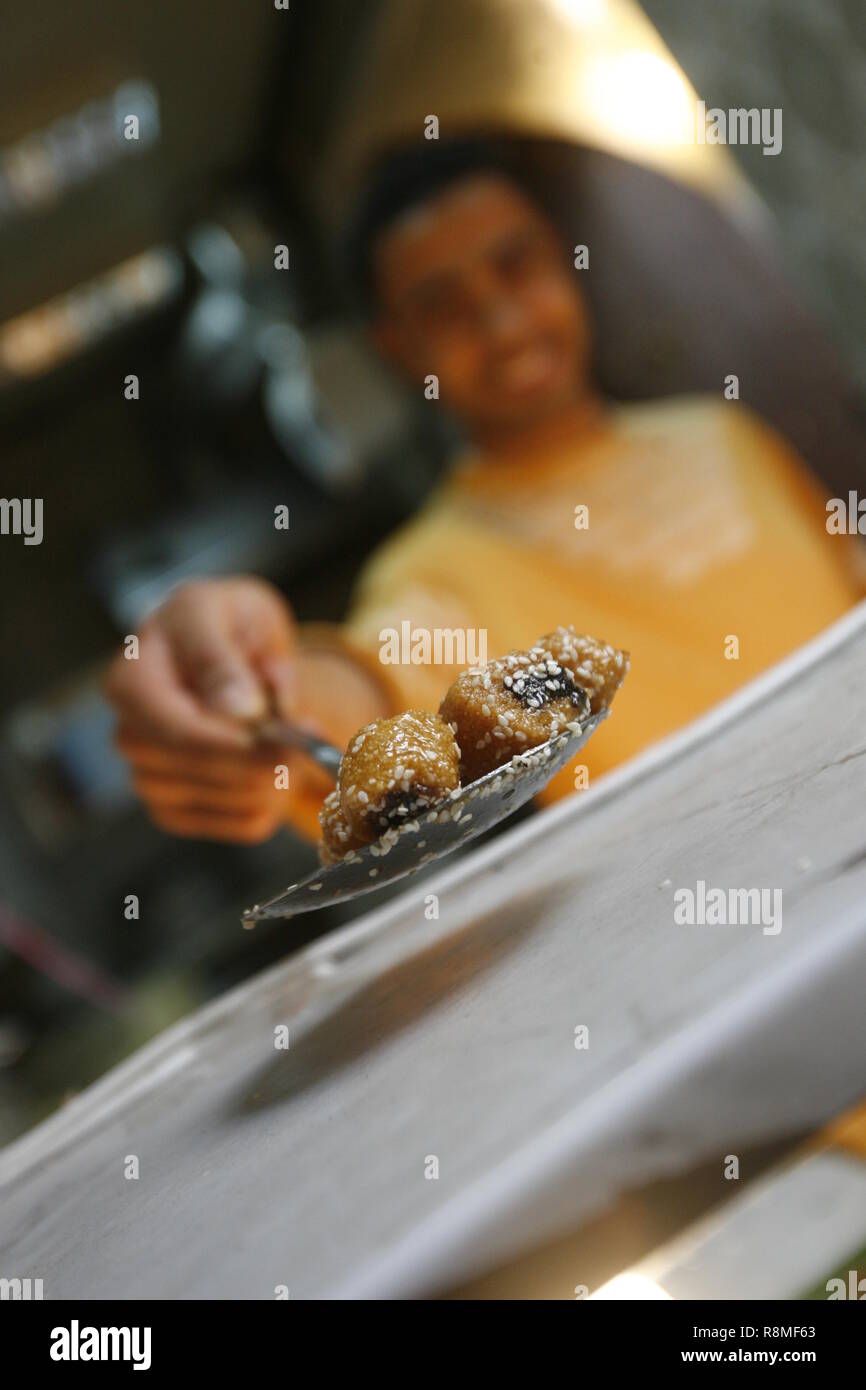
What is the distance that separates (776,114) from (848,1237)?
4.57 feet

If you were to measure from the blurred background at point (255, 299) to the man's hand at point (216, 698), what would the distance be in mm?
116

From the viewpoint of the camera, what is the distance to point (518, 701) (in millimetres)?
384

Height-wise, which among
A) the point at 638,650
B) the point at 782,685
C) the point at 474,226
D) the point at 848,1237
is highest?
the point at 474,226

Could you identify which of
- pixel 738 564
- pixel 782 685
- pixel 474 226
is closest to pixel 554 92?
pixel 474 226

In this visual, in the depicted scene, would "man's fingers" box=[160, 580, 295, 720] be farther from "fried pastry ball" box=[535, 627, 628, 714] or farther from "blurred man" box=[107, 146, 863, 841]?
"fried pastry ball" box=[535, 627, 628, 714]

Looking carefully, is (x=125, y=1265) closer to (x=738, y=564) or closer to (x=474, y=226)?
(x=738, y=564)

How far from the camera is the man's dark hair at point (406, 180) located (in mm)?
1431

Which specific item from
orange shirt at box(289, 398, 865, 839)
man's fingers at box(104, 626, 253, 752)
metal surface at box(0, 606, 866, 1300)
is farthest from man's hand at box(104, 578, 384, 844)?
metal surface at box(0, 606, 866, 1300)

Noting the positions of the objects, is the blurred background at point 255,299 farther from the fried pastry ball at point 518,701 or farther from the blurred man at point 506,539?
the fried pastry ball at point 518,701

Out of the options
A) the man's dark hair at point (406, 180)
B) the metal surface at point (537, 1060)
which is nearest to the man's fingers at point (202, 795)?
the metal surface at point (537, 1060)

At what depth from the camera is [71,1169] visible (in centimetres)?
59

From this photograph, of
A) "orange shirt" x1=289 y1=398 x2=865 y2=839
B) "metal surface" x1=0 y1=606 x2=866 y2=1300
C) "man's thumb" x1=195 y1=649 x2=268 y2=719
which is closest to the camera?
"metal surface" x1=0 y1=606 x2=866 y2=1300

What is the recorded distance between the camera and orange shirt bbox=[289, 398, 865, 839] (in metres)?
1.12

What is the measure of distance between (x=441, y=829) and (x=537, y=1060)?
3.5 inches
